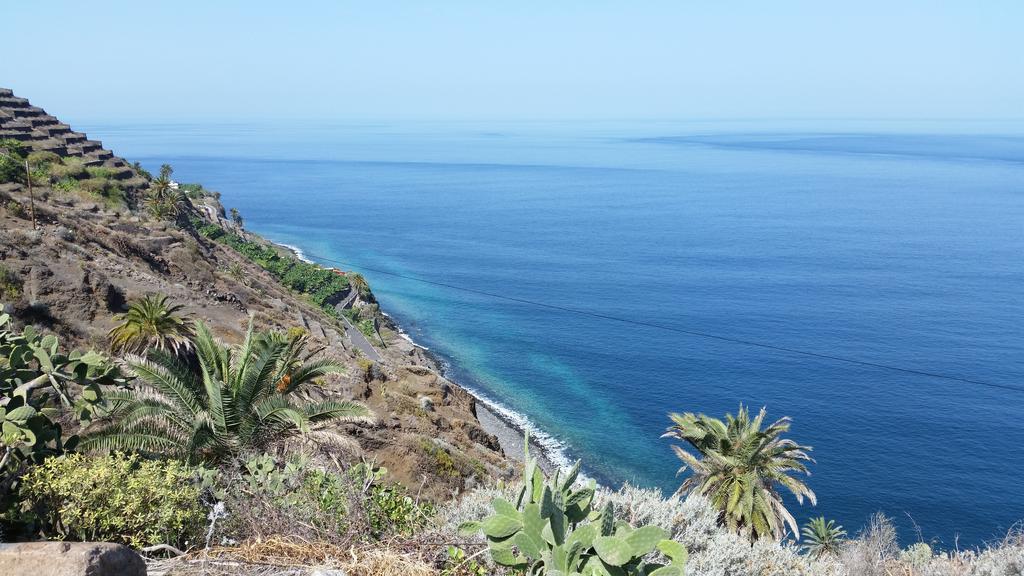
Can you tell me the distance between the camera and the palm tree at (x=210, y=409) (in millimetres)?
12555

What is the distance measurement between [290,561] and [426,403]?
27.1 meters

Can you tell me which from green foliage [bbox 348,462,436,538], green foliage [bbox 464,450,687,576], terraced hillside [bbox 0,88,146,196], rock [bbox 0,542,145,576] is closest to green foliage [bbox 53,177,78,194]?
terraced hillside [bbox 0,88,146,196]

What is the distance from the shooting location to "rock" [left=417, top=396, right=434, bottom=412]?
112 ft

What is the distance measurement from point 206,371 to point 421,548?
24.1 ft

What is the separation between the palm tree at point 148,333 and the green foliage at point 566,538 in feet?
58.1

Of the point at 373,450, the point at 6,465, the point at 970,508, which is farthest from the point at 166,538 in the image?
the point at 970,508

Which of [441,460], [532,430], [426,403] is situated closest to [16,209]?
[426,403]

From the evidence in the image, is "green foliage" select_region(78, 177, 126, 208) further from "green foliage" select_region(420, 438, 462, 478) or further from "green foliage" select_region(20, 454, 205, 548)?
"green foliage" select_region(20, 454, 205, 548)

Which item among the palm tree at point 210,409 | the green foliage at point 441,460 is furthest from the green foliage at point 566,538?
the green foliage at point 441,460

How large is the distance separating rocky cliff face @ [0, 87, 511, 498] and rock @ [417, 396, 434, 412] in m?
0.11

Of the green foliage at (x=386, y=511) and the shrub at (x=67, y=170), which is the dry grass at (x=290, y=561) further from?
A: the shrub at (x=67, y=170)

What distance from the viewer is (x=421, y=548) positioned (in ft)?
27.2

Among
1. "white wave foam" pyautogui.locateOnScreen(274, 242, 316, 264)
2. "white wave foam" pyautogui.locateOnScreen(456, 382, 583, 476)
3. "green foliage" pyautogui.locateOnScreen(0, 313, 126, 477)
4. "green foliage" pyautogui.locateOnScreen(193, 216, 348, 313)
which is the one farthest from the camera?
"white wave foam" pyautogui.locateOnScreen(274, 242, 316, 264)

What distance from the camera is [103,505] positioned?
28.9 feet
